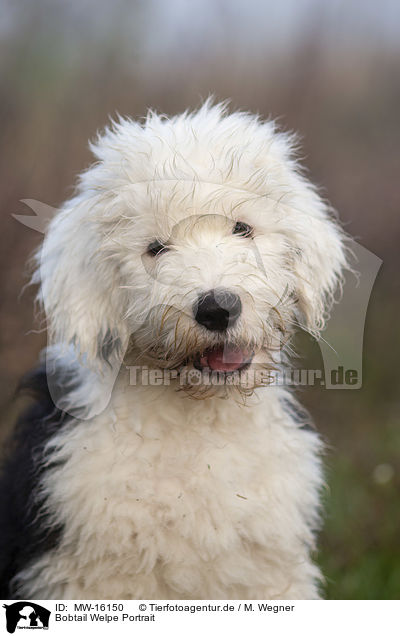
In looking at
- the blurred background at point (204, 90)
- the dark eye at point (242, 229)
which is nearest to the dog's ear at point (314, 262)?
the dark eye at point (242, 229)

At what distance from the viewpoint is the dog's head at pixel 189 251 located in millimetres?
2295

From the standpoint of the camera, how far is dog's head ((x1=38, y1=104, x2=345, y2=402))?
2.29 meters

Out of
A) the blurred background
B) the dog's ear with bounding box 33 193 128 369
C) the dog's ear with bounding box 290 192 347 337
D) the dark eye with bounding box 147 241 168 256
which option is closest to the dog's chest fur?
the dog's ear with bounding box 33 193 128 369

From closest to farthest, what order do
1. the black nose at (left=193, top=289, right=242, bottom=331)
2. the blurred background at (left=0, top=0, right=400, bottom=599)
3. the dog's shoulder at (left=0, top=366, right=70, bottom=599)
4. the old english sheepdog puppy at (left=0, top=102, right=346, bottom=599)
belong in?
the black nose at (left=193, top=289, right=242, bottom=331) < the old english sheepdog puppy at (left=0, top=102, right=346, bottom=599) < the dog's shoulder at (left=0, top=366, right=70, bottom=599) < the blurred background at (left=0, top=0, right=400, bottom=599)

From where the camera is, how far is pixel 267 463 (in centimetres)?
258

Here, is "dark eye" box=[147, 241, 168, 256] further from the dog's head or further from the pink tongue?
the pink tongue

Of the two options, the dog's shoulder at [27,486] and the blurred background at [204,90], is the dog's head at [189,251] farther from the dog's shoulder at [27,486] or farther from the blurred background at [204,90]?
the blurred background at [204,90]

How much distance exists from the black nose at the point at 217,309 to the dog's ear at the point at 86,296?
0.39 m

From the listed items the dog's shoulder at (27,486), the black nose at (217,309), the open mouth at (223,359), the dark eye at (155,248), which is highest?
the dark eye at (155,248)

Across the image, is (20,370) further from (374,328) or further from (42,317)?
(374,328)

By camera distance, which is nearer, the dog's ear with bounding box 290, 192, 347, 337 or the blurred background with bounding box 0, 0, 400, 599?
the dog's ear with bounding box 290, 192, 347, 337
